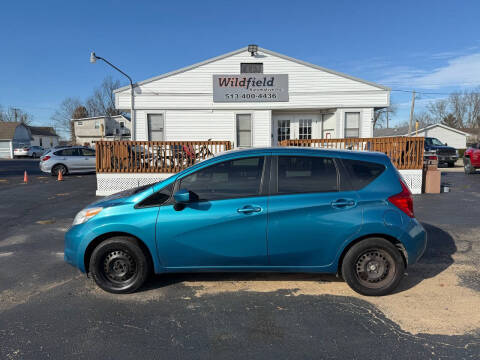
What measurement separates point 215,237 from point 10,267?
127 inches

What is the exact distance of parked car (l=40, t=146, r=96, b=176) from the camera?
636 inches

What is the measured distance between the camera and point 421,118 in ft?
246

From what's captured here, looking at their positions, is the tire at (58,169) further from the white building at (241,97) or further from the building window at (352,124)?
the building window at (352,124)

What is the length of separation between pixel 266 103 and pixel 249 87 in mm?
975

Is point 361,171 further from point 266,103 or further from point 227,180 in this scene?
point 266,103

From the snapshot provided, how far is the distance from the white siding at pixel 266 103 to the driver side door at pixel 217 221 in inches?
420

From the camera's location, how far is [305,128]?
15.2 meters

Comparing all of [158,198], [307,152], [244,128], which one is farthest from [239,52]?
[158,198]

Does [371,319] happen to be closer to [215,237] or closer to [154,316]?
[215,237]

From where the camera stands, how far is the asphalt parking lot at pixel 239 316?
2.70 metres

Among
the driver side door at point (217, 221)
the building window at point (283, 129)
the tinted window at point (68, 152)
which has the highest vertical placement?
the building window at point (283, 129)

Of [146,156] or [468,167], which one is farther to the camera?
[468,167]

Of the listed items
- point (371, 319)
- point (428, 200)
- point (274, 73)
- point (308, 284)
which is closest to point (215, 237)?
point (308, 284)

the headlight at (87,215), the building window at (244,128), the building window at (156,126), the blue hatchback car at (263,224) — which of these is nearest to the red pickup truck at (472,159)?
the building window at (244,128)
